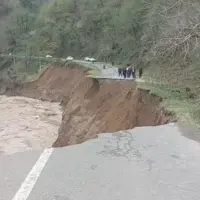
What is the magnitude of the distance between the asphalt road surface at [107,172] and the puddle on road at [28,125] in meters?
9.31

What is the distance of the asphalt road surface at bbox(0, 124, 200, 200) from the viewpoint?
5998mm

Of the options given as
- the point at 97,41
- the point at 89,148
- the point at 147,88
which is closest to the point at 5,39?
the point at 97,41

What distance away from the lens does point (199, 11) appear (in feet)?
48.3

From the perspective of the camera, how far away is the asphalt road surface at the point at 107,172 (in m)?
6.00

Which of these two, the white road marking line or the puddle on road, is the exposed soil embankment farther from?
the white road marking line

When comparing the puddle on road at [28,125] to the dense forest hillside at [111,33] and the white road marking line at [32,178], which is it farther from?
the white road marking line at [32,178]

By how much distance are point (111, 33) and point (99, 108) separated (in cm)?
3015

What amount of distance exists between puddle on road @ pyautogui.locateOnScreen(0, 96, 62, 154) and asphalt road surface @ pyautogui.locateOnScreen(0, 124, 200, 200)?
367 inches

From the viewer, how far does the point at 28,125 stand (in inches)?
1248

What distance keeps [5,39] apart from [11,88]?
74.7 ft

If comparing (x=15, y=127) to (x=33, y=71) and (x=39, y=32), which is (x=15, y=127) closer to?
(x=33, y=71)

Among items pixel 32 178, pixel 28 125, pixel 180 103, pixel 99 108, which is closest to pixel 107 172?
pixel 32 178

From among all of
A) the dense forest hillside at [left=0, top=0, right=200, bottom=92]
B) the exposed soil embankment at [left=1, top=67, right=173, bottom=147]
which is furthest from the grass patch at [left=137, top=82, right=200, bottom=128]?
the dense forest hillside at [left=0, top=0, right=200, bottom=92]

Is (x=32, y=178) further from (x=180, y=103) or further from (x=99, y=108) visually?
(x=99, y=108)
